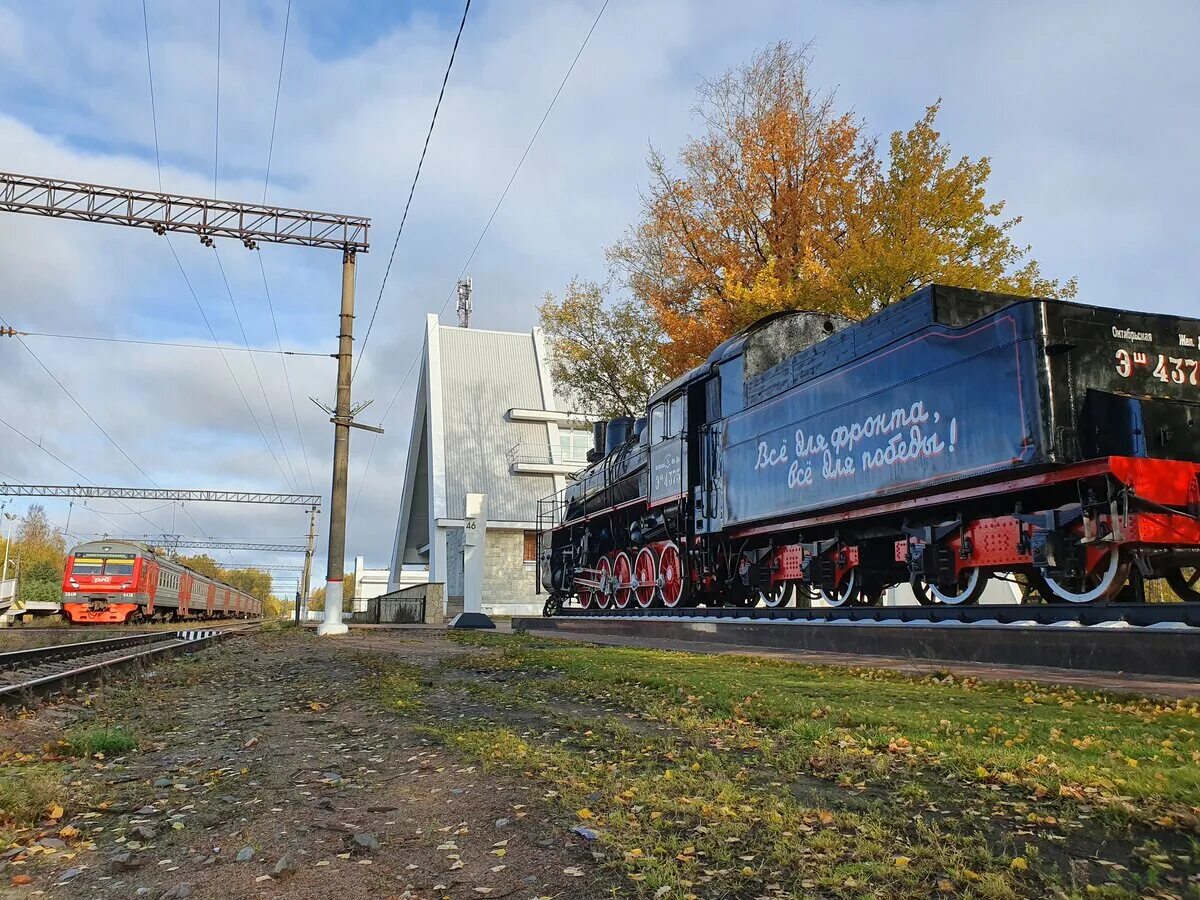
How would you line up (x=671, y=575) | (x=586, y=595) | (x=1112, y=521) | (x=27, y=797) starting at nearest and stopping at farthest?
(x=27, y=797)
(x=1112, y=521)
(x=671, y=575)
(x=586, y=595)

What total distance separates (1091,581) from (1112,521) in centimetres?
132

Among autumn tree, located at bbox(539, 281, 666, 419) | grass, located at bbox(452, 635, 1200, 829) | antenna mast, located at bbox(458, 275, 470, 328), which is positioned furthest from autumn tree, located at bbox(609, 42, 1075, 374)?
antenna mast, located at bbox(458, 275, 470, 328)

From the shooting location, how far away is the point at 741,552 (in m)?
13.4

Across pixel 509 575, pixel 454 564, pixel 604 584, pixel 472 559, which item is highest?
pixel 472 559

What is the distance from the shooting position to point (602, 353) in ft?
78.4

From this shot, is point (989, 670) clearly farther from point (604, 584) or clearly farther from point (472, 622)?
point (472, 622)

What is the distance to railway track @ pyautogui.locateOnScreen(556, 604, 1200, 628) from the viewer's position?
636 cm

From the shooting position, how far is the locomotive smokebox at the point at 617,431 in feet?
63.2

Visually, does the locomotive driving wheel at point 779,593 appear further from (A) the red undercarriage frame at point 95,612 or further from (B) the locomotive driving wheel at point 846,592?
(A) the red undercarriage frame at point 95,612

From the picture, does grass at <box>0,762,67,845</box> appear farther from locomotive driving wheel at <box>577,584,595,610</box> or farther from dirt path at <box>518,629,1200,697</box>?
locomotive driving wheel at <box>577,584,595,610</box>

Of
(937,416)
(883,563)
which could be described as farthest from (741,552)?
(937,416)

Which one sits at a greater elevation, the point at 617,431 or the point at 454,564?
the point at 617,431

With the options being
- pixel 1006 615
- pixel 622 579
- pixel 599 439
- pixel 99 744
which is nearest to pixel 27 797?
pixel 99 744

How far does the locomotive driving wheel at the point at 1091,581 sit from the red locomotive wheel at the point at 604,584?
11.0m
